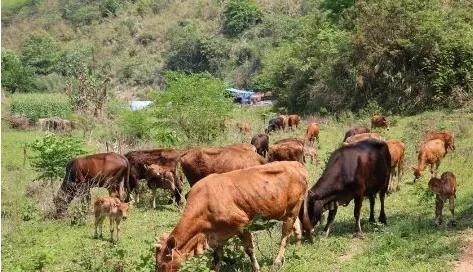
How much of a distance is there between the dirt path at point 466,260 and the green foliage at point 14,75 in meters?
58.0

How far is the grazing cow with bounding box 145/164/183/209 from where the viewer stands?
15039 mm

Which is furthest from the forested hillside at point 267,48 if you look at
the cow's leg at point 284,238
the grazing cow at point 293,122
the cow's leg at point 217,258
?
the cow's leg at point 217,258

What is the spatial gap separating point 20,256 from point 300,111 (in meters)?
26.3

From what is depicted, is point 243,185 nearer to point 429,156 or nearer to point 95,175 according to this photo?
point 95,175

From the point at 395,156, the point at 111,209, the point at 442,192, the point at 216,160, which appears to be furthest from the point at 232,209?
the point at 395,156

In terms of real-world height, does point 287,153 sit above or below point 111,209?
below

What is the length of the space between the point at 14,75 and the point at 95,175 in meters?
53.8

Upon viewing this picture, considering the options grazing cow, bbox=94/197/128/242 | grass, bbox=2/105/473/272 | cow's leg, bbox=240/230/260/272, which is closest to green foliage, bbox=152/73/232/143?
grass, bbox=2/105/473/272

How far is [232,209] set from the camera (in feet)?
26.0

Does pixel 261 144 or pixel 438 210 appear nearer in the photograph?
pixel 438 210

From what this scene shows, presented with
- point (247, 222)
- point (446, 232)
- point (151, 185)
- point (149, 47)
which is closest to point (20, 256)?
point (151, 185)

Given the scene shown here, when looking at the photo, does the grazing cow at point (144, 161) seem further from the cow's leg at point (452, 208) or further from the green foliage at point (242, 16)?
the green foliage at point (242, 16)

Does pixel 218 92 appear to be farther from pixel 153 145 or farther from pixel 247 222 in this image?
pixel 247 222

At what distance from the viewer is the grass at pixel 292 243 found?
354 inches
